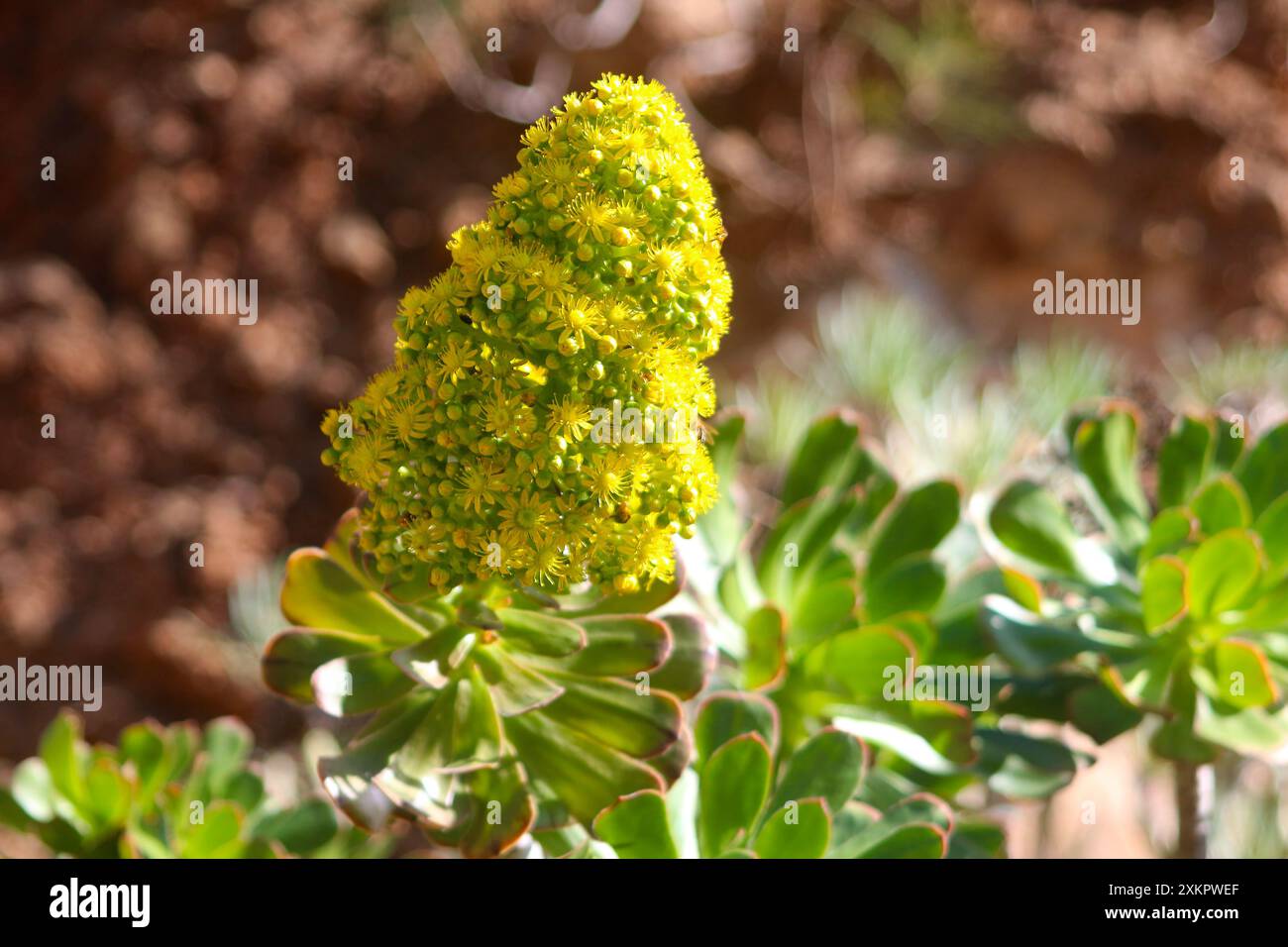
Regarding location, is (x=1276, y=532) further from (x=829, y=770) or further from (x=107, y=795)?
(x=107, y=795)

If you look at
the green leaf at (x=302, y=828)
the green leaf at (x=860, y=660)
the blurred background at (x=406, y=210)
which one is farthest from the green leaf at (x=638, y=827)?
the blurred background at (x=406, y=210)

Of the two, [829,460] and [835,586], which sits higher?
[829,460]

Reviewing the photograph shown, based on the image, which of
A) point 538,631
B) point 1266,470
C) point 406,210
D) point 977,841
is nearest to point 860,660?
point 977,841

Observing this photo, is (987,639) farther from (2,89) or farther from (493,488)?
(2,89)

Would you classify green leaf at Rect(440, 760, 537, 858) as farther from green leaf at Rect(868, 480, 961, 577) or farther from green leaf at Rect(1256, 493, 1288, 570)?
green leaf at Rect(1256, 493, 1288, 570)

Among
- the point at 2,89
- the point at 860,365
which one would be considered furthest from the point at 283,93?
the point at 860,365

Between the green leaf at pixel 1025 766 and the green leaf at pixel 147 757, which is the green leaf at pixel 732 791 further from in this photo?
the green leaf at pixel 147 757
